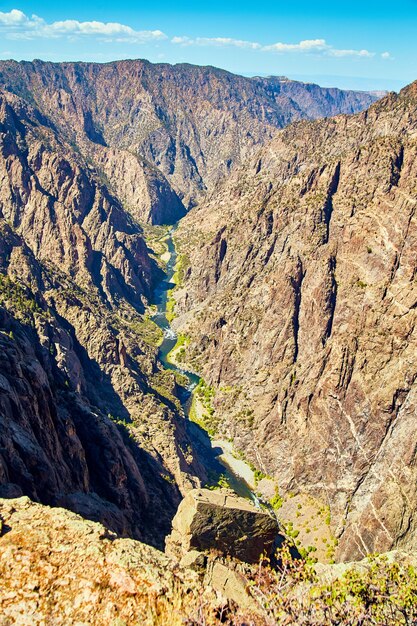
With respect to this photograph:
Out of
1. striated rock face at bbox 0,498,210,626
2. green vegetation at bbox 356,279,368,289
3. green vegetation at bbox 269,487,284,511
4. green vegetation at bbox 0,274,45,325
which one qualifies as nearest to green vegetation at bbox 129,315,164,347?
green vegetation at bbox 0,274,45,325

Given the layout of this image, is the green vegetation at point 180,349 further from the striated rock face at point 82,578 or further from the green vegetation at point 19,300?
the striated rock face at point 82,578

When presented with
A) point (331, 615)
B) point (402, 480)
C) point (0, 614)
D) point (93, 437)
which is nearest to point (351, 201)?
point (402, 480)

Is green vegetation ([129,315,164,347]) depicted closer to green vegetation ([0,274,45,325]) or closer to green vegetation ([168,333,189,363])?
green vegetation ([168,333,189,363])

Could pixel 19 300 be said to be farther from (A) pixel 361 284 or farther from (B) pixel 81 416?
(A) pixel 361 284

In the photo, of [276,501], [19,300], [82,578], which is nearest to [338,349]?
[276,501]

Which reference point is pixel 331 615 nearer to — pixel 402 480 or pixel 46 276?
pixel 402 480

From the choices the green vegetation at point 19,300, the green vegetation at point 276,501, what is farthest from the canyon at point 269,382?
the green vegetation at point 19,300
